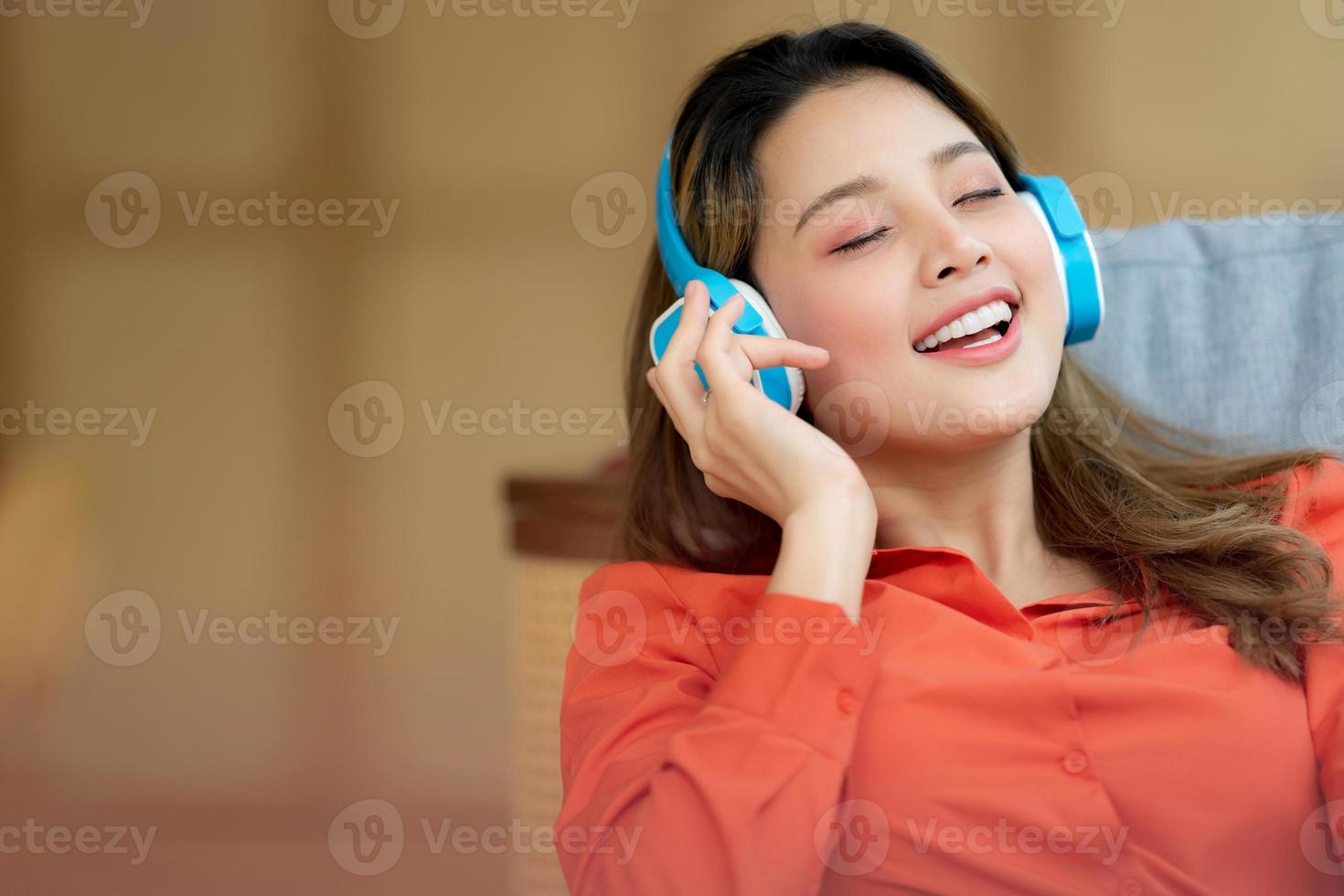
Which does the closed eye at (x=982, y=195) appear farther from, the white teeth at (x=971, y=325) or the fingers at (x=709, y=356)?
the fingers at (x=709, y=356)

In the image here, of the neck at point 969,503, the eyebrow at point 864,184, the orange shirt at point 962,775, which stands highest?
the eyebrow at point 864,184

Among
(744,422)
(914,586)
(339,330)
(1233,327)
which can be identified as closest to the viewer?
(744,422)

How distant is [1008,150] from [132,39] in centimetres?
277

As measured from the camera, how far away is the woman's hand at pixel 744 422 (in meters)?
1.16

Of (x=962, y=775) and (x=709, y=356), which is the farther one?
(x=709, y=356)

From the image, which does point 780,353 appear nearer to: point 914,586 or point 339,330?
point 914,586

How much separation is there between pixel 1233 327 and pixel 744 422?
0.80m

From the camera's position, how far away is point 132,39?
331 centimetres

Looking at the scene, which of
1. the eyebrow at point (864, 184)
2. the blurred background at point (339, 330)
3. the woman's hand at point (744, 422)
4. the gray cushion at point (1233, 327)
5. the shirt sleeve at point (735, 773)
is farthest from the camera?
the blurred background at point (339, 330)

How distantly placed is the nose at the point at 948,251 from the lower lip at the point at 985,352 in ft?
0.23

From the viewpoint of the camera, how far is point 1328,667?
3.64 feet

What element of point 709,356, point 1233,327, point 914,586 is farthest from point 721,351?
point 1233,327

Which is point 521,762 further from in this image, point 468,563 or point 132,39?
point 132,39

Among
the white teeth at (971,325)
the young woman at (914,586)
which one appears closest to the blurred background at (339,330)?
the young woman at (914,586)
